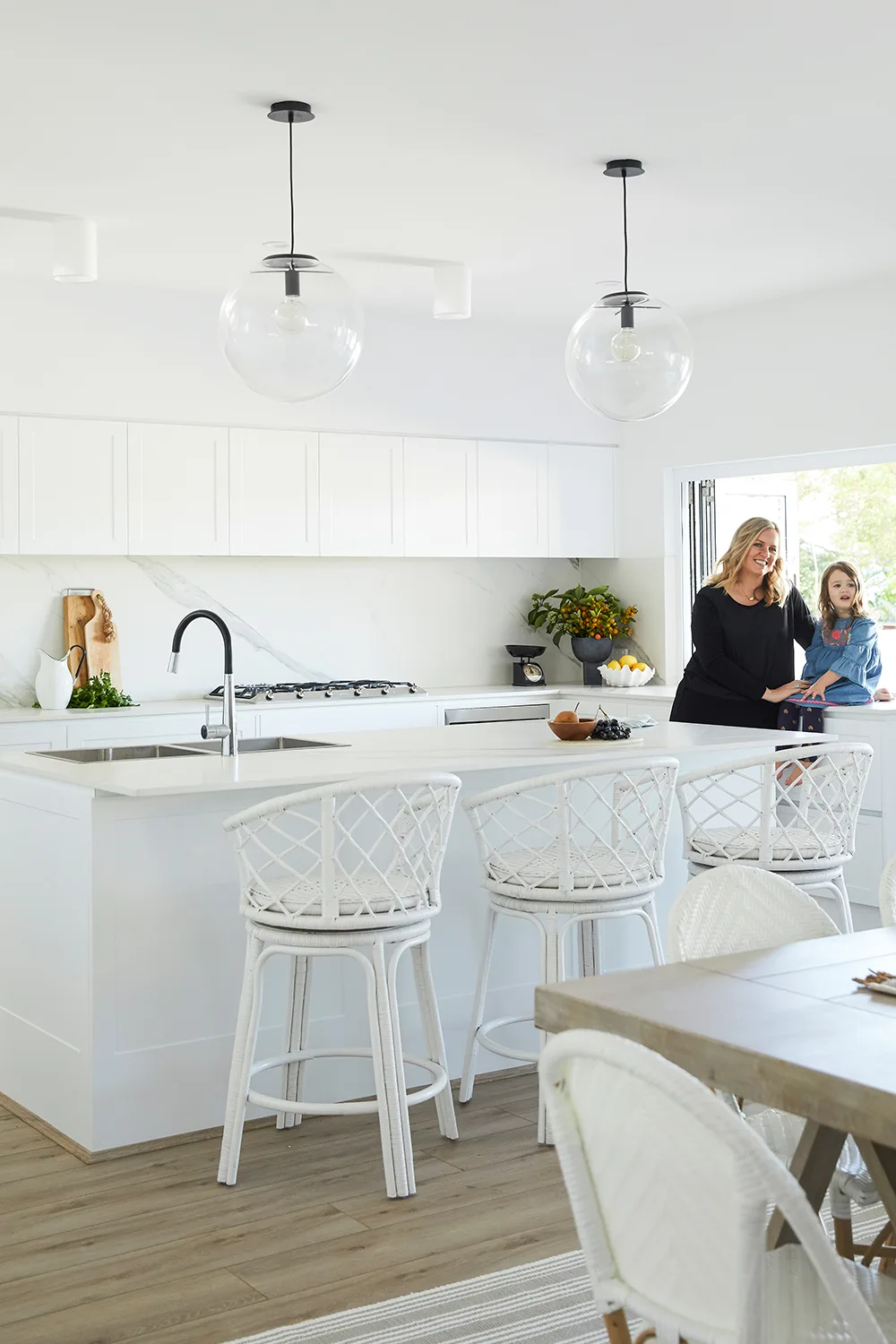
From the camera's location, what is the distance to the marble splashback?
6117 mm

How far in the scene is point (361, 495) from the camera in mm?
6508

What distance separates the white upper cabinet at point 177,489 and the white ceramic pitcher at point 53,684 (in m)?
0.55

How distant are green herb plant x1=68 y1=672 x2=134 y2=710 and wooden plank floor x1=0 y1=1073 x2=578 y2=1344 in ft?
8.26

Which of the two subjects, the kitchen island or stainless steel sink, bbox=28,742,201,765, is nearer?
the kitchen island

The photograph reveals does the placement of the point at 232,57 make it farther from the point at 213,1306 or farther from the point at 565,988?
the point at 213,1306

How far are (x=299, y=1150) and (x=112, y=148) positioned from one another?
9.04ft

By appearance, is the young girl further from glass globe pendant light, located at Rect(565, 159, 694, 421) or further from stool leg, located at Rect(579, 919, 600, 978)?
stool leg, located at Rect(579, 919, 600, 978)

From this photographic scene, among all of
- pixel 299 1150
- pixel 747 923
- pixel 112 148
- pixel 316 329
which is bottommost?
pixel 299 1150

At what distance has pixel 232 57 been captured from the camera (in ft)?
11.5

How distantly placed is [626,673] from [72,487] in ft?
8.85

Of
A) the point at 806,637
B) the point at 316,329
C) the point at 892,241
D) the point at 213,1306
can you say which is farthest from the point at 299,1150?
the point at 892,241

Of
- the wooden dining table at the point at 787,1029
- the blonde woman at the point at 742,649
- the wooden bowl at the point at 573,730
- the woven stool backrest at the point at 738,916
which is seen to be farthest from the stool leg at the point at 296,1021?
the blonde woman at the point at 742,649

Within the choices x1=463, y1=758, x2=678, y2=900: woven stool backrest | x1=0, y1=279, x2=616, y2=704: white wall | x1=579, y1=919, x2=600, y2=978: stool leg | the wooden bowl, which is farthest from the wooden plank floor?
x1=0, y1=279, x2=616, y2=704: white wall

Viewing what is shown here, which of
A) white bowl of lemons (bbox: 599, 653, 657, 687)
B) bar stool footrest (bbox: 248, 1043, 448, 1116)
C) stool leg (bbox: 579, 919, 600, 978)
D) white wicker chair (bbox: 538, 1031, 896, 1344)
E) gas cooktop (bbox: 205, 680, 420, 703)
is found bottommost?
bar stool footrest (bbox: 248, 1043, 448, 1116)
